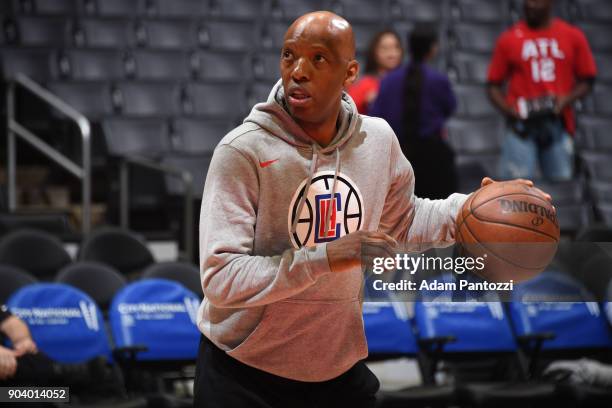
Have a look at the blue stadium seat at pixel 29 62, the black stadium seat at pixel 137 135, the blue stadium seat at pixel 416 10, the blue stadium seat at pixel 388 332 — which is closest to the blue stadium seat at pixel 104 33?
the blue stadium seat at pixel 29 62

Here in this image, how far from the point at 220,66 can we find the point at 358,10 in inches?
61.3

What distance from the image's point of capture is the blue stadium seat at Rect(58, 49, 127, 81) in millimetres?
7539

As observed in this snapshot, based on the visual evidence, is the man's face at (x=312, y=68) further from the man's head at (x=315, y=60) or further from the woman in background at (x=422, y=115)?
the woman in background at (x=422, y=115)

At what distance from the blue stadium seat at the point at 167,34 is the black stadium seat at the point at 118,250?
10.1 feet

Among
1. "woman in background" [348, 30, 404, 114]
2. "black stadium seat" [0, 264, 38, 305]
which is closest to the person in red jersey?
"woman in background" [348, 30, 404, 114]

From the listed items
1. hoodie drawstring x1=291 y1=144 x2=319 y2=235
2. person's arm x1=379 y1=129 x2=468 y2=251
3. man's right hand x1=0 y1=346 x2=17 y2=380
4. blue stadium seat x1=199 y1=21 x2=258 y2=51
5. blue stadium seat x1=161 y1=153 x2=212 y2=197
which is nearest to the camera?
hoodie drawstring x1=291 y1=144 x2=319 y2=235

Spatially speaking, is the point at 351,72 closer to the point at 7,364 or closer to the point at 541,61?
the point at 7,364

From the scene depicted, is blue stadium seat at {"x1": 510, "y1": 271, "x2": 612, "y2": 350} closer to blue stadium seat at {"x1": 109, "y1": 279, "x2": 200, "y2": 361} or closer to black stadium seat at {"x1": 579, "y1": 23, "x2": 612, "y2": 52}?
blue stadium seat at {"x1": 109, "y1": 279, "x2": 200, "y2": 361}

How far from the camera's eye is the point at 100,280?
475 centimetres

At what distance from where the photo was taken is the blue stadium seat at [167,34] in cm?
806

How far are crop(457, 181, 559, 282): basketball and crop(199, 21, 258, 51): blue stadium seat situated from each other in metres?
6.44

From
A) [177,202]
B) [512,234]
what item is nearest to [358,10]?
[177,202]

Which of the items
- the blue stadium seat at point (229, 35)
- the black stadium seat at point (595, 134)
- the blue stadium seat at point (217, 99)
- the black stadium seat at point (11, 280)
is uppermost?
the blue stadium seat at point (229, 35)

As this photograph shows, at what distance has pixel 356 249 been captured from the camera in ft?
6.00
